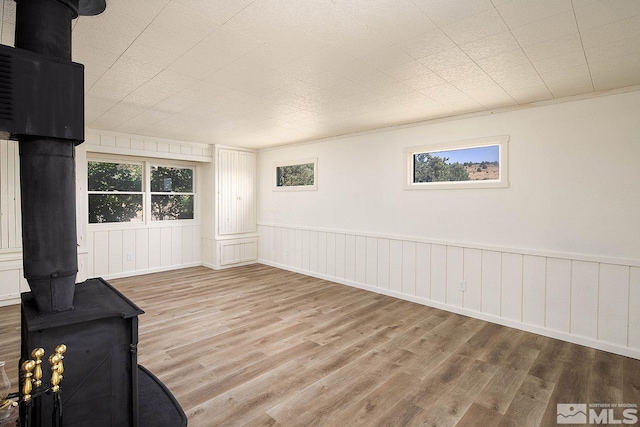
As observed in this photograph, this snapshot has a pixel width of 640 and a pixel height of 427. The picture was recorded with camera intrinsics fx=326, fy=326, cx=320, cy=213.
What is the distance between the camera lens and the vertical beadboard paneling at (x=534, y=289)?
3.44 meters

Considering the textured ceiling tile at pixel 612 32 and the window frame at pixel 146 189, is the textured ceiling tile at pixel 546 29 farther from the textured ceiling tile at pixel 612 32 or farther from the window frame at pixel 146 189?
the window frame at pixel 146 189

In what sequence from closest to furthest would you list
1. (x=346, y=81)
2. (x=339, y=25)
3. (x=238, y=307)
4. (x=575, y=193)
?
1. (x=339, y=25)
2. (x=346, y=81)
3. (x=575, y=193)
4. (x=238, y=307)

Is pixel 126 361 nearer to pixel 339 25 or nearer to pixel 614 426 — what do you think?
pixel 339 25

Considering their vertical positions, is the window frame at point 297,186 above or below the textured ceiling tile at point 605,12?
below

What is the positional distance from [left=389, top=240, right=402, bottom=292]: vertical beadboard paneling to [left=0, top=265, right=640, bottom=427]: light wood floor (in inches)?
15.0

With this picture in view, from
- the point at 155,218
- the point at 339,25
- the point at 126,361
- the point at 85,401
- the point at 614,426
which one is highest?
the point at 339,25

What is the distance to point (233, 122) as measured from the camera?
4.42m

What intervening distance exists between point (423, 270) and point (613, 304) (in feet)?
6.22

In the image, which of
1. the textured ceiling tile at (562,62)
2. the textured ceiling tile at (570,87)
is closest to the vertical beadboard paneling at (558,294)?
the textured ceiling tile at (570,87)

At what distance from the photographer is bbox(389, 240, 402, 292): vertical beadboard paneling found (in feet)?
15.2

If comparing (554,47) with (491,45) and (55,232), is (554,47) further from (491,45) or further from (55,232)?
(55,232)

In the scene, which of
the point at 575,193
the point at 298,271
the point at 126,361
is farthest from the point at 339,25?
the point at 298,271

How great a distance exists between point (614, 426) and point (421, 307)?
2277 millimetres

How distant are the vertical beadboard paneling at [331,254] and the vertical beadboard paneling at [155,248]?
321 centimetres
